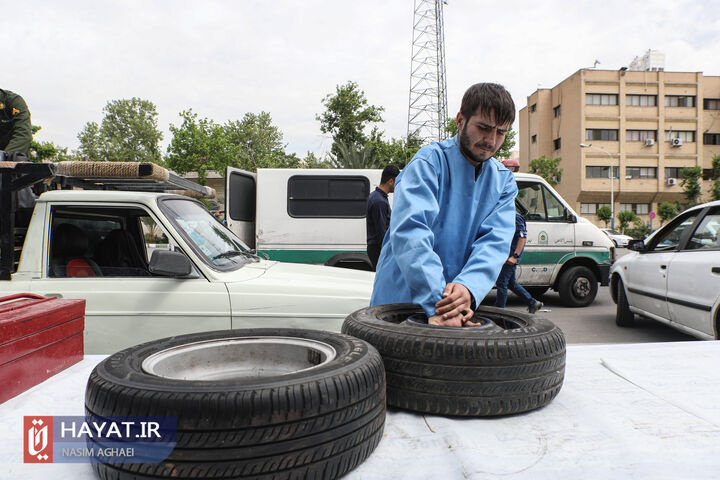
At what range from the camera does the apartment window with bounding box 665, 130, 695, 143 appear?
46688mm

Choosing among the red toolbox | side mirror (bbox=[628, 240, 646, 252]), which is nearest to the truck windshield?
the red toolbox

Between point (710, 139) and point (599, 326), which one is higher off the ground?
point (710, 139)

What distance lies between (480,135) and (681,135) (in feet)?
187

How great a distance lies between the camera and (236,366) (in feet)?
4.91

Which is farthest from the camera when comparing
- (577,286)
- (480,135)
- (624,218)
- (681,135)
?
(681,135)

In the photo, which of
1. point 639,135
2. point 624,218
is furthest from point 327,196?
point 639,135

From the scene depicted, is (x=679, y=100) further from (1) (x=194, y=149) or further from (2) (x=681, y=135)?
(1) (x=194, y=149)

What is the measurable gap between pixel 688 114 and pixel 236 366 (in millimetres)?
58017

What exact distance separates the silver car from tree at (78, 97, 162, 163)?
47.3 metres

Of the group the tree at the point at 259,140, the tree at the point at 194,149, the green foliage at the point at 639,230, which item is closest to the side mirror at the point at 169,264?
the tree at the point at 194,149

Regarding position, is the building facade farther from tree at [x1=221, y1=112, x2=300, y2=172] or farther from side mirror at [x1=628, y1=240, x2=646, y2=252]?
side mirror at [x1=628, y1=240, x2=646, y2=252]

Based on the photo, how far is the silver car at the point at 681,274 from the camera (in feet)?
15.4

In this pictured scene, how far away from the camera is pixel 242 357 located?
4.91ft

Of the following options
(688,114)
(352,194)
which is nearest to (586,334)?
(352,194)
